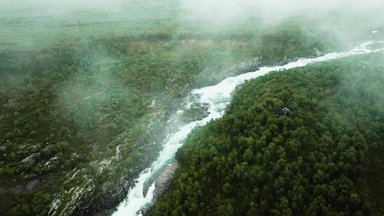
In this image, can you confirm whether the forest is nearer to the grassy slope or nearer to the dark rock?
the grassy slope

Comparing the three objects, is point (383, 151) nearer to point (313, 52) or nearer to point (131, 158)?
point (131, 158)

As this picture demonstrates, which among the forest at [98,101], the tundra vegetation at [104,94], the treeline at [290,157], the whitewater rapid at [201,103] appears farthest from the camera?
the forest at [98,101]

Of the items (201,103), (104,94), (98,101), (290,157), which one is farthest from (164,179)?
(104,94)

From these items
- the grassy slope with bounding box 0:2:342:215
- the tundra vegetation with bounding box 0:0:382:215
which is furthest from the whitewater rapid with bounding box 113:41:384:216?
the grassy slope with bounding box 0:2:342:215

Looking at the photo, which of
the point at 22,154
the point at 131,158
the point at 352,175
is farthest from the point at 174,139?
the point at 352,175

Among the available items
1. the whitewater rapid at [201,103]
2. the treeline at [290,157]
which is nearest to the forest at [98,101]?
the whitewater rapid at [201,103]

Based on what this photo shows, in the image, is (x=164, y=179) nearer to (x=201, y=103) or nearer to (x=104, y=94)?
(x=201, y=103)

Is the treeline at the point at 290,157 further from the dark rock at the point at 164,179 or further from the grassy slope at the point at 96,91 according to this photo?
the grassy slope at the point at 96,91
